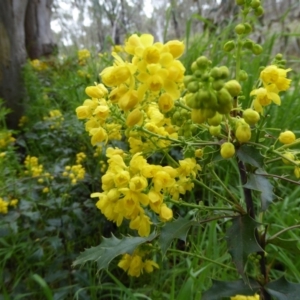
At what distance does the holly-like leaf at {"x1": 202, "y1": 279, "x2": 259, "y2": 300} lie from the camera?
79 cm

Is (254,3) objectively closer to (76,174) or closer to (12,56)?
(76,174)

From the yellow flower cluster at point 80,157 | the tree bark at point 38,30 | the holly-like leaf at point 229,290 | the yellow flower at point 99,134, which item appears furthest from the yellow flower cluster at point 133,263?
the tree bark at point 38,30

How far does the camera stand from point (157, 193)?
0.74m

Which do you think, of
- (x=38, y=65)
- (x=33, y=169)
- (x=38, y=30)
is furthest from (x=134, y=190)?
(x=38, y=30)

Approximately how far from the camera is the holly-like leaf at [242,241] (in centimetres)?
70

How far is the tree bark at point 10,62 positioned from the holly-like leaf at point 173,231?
2516 millimetres

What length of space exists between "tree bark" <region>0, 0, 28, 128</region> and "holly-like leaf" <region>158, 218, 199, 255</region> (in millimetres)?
2516

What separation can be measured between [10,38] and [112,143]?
1730mm

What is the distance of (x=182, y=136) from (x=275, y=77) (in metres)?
0.22

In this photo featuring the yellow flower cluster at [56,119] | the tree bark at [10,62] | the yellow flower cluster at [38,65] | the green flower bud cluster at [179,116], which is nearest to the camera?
the green flower bud cluster at [179,116]

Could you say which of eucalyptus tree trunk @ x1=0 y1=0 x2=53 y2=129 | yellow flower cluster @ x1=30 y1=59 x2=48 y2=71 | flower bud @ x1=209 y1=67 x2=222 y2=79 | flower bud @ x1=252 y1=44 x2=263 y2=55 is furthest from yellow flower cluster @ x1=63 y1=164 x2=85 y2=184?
yellow flower cluster @ x1=30 y1=59 x2=48 y2=71

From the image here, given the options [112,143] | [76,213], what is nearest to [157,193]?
[76,213]

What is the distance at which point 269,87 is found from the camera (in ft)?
2.46

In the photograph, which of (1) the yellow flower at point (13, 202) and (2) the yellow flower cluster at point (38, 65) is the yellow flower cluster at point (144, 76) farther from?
(2) the yellow flower cluster at point (38, 65)
